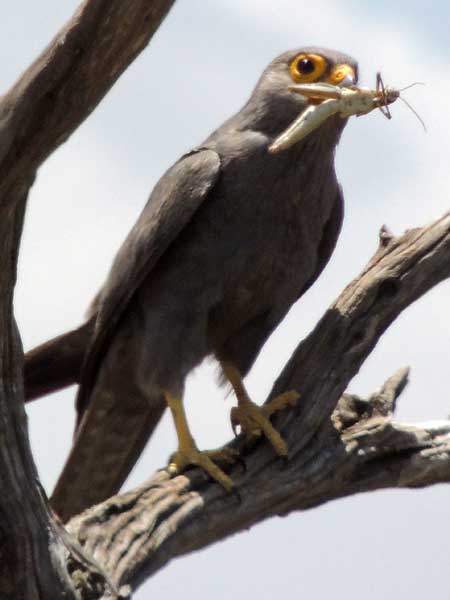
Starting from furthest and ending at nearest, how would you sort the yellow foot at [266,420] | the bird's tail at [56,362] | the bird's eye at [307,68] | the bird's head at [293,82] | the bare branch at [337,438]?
the bird's eye at [307,68] < the bird's head at [293,82] < the bird's tail at [56,362] < the yellow foot at [266,420] < the bare branch at [337,438]

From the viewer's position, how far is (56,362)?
26.8 ft

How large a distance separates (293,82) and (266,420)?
219cm

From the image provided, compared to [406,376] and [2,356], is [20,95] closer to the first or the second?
[2,356]

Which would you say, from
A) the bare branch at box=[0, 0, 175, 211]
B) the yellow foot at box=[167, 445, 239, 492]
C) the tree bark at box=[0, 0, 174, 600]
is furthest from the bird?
the bare branch at box=[0, 0, 175, 211]

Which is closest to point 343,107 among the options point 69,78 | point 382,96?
point 382,96

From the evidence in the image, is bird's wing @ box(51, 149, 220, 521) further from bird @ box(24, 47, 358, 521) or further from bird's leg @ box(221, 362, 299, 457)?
bird's leg @ box(221, 362, 299, 457)

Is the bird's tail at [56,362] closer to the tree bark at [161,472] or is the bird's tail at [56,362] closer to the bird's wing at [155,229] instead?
the bird's wing at [155,229]

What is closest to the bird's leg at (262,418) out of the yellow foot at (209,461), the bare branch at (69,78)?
the yellow foot at (209,461)

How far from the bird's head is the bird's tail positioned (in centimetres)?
164

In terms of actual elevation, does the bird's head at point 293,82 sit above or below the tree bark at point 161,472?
above

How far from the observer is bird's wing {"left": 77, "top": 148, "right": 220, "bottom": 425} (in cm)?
774

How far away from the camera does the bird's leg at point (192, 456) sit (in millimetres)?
6872

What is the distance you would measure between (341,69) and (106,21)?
3.41 m

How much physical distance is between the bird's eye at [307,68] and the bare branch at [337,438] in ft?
3.94
